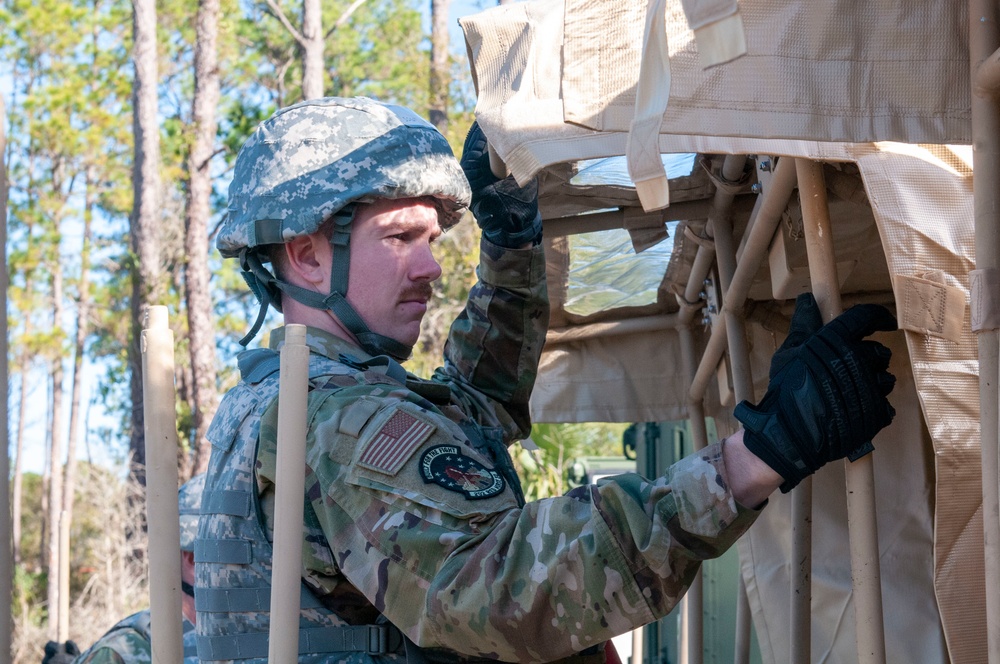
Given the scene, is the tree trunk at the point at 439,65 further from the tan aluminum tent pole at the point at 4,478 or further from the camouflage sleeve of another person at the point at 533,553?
the tan aluminum tent pole at the point at 4,478

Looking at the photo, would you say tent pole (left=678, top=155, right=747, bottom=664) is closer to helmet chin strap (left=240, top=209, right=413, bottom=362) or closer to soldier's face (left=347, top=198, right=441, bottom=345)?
soldier's face (left=347, top=198, right=441, bottom=345)

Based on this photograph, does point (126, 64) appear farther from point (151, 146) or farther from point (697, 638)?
point (697, 638)

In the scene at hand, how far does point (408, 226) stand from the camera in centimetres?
273

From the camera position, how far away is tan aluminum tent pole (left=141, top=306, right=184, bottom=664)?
1.56 metres

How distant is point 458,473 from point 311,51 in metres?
13.5

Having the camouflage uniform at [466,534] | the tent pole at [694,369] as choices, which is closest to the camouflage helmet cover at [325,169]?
the camouflage uniform at [466,534]

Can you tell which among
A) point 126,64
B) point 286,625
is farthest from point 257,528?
point 126,64

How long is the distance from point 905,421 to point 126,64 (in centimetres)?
2402

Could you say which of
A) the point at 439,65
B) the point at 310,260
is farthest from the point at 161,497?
the point at 439,65

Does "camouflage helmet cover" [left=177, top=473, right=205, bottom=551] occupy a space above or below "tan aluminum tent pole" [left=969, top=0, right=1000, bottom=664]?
below

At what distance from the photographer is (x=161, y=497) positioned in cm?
158

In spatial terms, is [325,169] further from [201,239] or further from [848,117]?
[201,239]

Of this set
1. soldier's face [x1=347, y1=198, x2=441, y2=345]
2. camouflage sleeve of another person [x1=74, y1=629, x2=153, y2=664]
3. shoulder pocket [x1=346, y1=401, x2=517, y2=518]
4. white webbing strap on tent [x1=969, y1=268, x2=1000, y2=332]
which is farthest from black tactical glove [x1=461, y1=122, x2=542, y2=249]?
camouflage sleeve of another person [x1=74, y1=629, x2=153, y2=664]

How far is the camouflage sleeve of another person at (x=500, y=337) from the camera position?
3.07 meters
